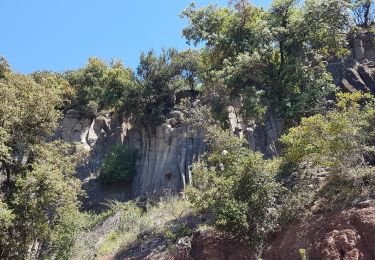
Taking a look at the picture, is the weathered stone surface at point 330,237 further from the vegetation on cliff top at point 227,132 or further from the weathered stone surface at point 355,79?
the weathered stone surface at point 355,79

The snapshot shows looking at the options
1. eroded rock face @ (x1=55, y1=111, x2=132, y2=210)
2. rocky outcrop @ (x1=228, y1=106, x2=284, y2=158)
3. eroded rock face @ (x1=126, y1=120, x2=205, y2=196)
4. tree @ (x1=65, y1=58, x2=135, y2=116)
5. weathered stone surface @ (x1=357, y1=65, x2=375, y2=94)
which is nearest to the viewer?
rocky outcrop @ (x1=228, y1=106, x2=284, y2=158)

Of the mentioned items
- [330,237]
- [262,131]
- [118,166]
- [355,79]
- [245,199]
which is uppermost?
[355,79]

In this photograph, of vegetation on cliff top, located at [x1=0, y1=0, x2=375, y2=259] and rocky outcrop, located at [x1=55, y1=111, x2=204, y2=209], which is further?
rocky outcrop, located at [x1=55, y1=111, x2=204, y2=209]

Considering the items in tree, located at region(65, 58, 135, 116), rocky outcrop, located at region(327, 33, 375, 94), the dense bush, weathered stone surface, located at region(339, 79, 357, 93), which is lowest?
the dense bush

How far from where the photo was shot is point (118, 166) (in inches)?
1168

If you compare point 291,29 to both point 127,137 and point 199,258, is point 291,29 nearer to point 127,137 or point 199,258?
point 199,258

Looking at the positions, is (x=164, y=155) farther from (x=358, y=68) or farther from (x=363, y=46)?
(x=363, y=46)

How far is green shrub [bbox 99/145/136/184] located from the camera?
2956 centimetres

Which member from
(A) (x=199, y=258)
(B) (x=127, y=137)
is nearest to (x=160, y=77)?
(B) (x=127, y=137)

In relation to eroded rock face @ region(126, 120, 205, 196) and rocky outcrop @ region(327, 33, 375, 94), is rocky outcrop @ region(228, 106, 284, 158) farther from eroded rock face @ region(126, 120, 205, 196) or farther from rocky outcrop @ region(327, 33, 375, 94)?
rocky outcrop @ region(327, 33, 375, 94)

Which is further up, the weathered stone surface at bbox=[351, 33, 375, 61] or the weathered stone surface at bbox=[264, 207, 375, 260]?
the weathered stone surface at bbox=[351, 33, 375, 61]

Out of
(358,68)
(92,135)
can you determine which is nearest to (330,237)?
(358,68)

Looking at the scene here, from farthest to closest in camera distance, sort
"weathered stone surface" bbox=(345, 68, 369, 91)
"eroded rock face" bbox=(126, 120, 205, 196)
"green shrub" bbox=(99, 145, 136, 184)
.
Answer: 1. "green shrub" bbox=(99, 145, 136, 184)
2. "eroded rock face" bbox=(126, 120, 205, 196)
3. "weathered stone surface" bbox=(345, 68, 369, 91)

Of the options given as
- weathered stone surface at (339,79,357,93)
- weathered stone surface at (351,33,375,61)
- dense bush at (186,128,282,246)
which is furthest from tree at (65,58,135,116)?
dense bush at (186,128,282,246)
